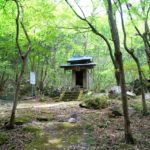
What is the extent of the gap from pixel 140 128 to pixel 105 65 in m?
34.2

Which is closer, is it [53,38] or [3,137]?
[3,137]

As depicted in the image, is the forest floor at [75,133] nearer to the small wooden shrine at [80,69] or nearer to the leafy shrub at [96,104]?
the leafy shrub at [96,104]

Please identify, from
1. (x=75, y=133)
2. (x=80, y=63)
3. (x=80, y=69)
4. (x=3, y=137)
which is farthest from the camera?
(x=80, y=63)

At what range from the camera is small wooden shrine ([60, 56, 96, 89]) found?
2833 centimetres

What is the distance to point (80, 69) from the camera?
2892cm

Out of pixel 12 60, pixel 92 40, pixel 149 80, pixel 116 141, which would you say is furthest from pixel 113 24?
pixel 92 40

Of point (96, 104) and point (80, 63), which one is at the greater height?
point (80, 63)

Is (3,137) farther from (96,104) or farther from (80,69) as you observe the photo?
(80,69)

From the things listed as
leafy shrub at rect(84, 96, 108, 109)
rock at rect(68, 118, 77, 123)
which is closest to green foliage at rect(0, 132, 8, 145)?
rock at rect(68, 118, 77, 123)

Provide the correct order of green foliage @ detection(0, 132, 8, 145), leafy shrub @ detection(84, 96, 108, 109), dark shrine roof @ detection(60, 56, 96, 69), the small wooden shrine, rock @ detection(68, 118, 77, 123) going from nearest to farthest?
1. green foliage @ detection(0, 132, 8, 145)
2. rock @ detection(68, 118, 77, 123)
3. leafy shrub @ detection(84, 96, 108, 109)
4. dark shrine roof @ detection(60, 56, 96, 69)
5. the small wooden shrine

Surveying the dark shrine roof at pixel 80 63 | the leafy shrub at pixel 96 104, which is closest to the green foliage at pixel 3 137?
the leafy shrub at pixel 96 104

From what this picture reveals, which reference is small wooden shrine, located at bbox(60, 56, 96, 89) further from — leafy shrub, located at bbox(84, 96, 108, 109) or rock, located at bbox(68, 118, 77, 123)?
rock, located at bbox(68, 118, 77, 123)

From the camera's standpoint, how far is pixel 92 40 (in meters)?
40.1

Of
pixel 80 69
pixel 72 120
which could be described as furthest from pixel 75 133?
pixel 80 69
